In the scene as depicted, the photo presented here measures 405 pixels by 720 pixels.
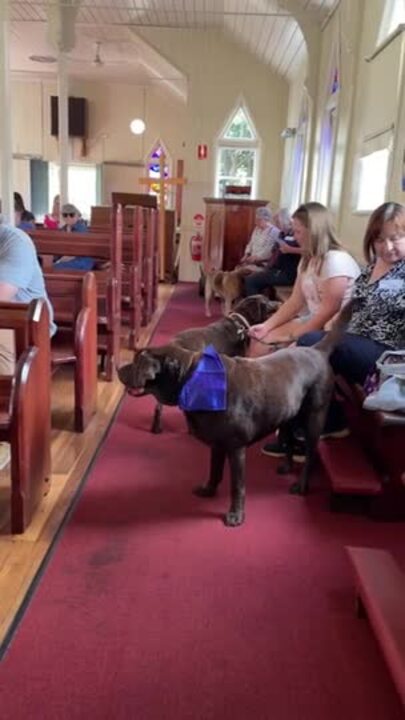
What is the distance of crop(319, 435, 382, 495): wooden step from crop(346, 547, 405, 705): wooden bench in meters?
0.46

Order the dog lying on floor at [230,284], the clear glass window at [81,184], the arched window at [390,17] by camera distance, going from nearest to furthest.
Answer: the arched window at [390,17]
the dog lying on floor at [230,284]
the clear glass window at [81,184]

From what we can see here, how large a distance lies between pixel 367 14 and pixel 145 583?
488cm

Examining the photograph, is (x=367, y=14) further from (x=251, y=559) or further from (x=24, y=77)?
(x=24, y=77)

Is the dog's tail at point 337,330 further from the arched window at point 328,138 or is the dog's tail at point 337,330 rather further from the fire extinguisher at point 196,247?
the fire extinguisher at point 196,247

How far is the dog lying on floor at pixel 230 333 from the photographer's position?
9.90 ft

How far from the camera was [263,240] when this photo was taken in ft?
22.1

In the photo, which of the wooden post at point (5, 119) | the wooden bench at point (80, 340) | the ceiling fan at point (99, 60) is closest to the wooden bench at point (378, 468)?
the wooden bench at point (80, 340)

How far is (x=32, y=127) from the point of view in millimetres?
13344

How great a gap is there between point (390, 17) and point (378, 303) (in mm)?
2889

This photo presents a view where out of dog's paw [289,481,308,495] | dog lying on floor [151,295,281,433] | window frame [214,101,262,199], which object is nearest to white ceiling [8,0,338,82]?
window frame [214,101,262,199]

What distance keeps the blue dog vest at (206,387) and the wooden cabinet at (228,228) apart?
5.51 m

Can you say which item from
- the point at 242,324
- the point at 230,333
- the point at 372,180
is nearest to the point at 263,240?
the point at 372,180

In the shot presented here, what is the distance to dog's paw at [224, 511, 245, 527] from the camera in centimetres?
235

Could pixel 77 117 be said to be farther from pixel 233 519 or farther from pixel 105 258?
pixel 233 519
